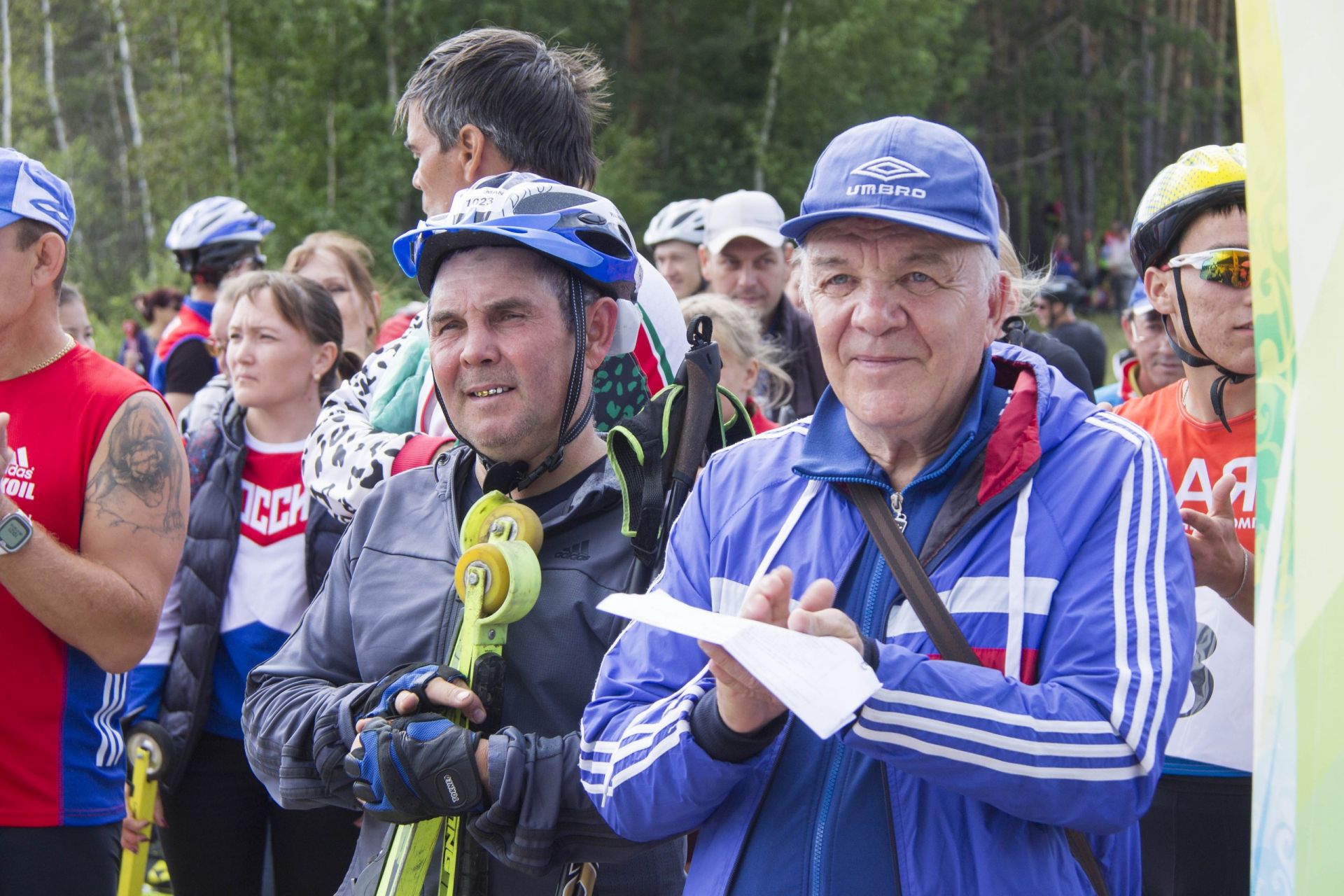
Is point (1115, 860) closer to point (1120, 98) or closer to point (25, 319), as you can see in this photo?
point (25, 319)

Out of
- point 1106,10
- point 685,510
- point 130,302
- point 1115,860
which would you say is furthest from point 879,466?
point 1106,10

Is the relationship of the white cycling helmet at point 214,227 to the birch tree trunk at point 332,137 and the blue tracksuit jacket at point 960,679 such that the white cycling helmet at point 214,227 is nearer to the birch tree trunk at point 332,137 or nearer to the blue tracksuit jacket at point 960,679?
the blue tracksuit jacket at point 960,679

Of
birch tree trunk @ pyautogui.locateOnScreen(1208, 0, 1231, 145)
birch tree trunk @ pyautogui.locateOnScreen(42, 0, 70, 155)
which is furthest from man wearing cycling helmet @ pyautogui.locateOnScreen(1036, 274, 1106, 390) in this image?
birch tree trunk @ pyautogui.locateOnScreen(1208, 0, 1231, 145)

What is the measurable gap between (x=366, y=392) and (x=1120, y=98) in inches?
1512

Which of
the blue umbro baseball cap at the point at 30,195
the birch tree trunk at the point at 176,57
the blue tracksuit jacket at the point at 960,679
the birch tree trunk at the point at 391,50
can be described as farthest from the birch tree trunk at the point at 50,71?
the blue tracksuit jacket at the point at 960,679

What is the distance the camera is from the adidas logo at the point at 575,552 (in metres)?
2.35

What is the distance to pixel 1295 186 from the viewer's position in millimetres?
1304

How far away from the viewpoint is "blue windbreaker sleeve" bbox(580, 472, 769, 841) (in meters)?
1.79

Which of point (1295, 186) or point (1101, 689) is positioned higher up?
point (1295, 186)

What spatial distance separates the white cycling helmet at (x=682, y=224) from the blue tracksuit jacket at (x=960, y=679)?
5143 millimetres

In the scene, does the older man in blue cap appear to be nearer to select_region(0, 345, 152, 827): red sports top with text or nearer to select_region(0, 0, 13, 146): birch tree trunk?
select_region(0, 345, 152, 827): red sports top with text

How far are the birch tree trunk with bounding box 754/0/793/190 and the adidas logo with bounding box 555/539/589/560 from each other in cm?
2398

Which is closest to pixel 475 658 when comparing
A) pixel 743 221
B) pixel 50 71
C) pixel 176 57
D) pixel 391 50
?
pixel 743 221

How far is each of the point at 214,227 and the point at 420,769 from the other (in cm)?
513
